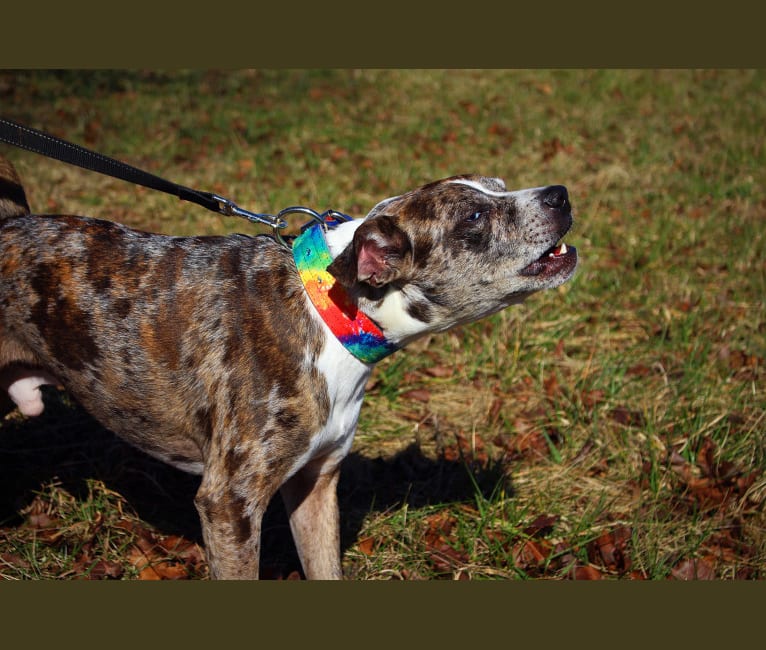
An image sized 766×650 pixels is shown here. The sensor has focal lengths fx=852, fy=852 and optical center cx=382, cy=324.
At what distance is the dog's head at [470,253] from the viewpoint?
11.7ft

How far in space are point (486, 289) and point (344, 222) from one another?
2.33 feet

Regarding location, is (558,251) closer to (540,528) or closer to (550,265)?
(550,265)

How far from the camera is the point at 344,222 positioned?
3.80m

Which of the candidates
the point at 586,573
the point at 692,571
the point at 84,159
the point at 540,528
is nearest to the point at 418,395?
the point at 540,528

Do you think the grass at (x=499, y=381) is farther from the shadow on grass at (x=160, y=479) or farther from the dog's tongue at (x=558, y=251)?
the dog's tongue at (x=558, y=251)

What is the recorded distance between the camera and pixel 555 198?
3.65m

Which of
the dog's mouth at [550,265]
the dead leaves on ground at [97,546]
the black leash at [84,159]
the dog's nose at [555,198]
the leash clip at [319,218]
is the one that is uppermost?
the black leash at [84,159]

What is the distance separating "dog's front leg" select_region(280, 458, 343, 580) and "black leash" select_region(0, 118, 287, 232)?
1190mm

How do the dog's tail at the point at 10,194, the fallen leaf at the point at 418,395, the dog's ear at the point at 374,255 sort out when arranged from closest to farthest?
the dog's ear at the point at 374,255
the dog's tail at the point at 10,194
the fallen leaf at the point at 418,395

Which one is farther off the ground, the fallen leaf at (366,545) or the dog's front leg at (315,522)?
the dog's front leg at (315,522)

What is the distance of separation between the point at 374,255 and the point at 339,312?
0.29 m

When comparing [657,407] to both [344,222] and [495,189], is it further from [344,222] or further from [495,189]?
[344,222]

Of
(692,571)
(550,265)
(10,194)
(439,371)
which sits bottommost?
(692,571)

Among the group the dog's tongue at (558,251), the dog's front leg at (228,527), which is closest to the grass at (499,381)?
the dog's front leg at (228,527)
